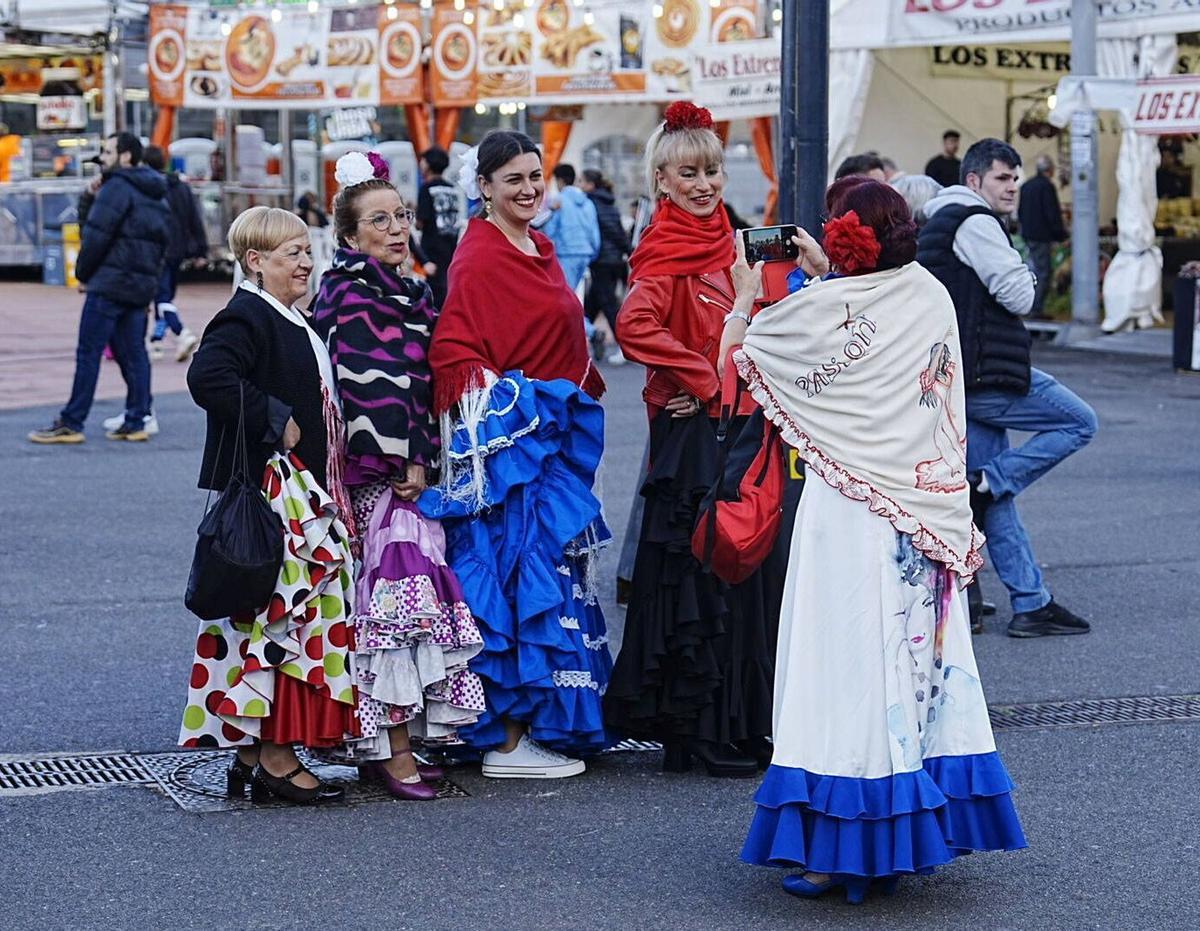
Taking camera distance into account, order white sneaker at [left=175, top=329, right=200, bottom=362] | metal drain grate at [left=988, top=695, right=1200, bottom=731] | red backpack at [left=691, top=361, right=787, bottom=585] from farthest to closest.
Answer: white sneaker at [left=175, top=329, right=200, bottom=362]
metal drain grate at [left=988, top=695, right=1200, bottom=731]
red backpack at [left=691, top=361, right=787, bottom=585]

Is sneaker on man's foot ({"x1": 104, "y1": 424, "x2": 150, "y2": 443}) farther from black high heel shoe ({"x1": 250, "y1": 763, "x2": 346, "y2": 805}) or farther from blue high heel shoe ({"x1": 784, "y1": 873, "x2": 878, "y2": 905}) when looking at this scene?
blue high heel shoe ({"x1": 784, "y1": 873, "x2": 878, "y2": 905})

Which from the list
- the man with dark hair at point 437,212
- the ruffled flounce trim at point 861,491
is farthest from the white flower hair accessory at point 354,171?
the man with dark hair at point 437,212

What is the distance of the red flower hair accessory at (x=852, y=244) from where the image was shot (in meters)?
4.23

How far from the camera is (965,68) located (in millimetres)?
22078

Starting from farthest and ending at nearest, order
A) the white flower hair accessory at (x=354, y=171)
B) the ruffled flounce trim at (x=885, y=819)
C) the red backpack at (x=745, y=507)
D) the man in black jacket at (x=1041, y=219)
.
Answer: the man in black jacket at (x=1041, y=219), the white flower hair accessory at (x=354, y=171), the red backpack at (x=745, y=507), the ruffled flounce trim at (x=885, y=819)

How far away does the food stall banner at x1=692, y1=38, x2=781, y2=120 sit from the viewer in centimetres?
2177

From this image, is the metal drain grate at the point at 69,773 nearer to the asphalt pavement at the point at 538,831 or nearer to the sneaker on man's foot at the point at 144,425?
the asphalt pavement at the point at 538,831

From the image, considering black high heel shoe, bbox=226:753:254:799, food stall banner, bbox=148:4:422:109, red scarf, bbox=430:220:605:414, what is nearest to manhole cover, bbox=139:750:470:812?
black high heel shoe, bbox=226:753:254:799

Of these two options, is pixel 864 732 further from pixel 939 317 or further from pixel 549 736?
pixel 549 736

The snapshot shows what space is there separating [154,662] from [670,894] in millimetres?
2925

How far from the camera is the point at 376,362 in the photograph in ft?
17.2

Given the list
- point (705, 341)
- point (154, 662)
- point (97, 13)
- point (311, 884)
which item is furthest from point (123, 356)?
point (97, 13)

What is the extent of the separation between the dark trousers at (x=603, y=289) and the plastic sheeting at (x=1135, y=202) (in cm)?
508

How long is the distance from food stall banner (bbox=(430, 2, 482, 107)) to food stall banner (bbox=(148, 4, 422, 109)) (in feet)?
1.47
